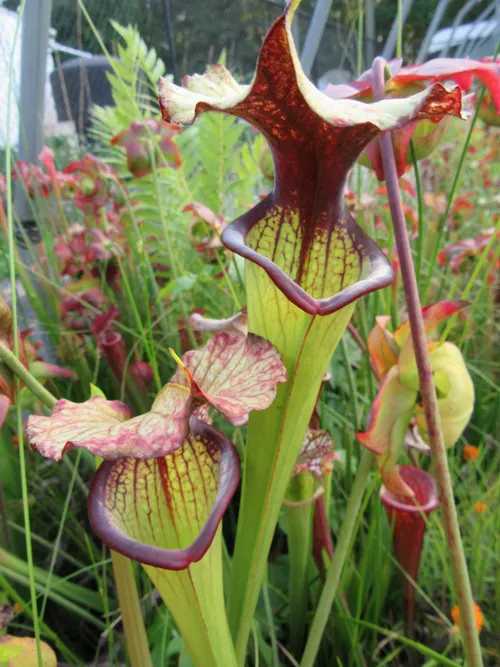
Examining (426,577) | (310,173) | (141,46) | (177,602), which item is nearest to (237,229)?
(310,173)

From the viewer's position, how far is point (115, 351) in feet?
3.12

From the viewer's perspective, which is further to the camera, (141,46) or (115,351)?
(141,46)

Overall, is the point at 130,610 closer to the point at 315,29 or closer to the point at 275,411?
the point at 275,411

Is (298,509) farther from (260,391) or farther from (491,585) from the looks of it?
(491,585)

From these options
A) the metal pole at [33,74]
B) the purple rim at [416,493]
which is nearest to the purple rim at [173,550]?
the purple rim at [416,493]

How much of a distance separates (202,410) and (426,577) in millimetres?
682

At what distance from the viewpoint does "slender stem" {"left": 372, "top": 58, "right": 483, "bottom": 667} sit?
39 cm

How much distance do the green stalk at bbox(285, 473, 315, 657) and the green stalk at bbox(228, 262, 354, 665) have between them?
0.18 m

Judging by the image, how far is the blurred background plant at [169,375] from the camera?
0.69 meters

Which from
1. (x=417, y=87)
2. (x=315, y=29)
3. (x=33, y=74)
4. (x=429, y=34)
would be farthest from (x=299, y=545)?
(x=429, y=34)

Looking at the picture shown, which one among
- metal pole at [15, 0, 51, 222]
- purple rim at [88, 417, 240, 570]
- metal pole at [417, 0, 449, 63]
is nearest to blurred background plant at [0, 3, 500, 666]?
metal pole at [15, 0, 51, 222]

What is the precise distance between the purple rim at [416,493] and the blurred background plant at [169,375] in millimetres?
41

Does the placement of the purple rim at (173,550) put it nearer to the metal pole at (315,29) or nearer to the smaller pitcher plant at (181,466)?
the smaller pitcher plant at (181,466)

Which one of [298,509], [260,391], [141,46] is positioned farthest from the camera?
[141,46]
